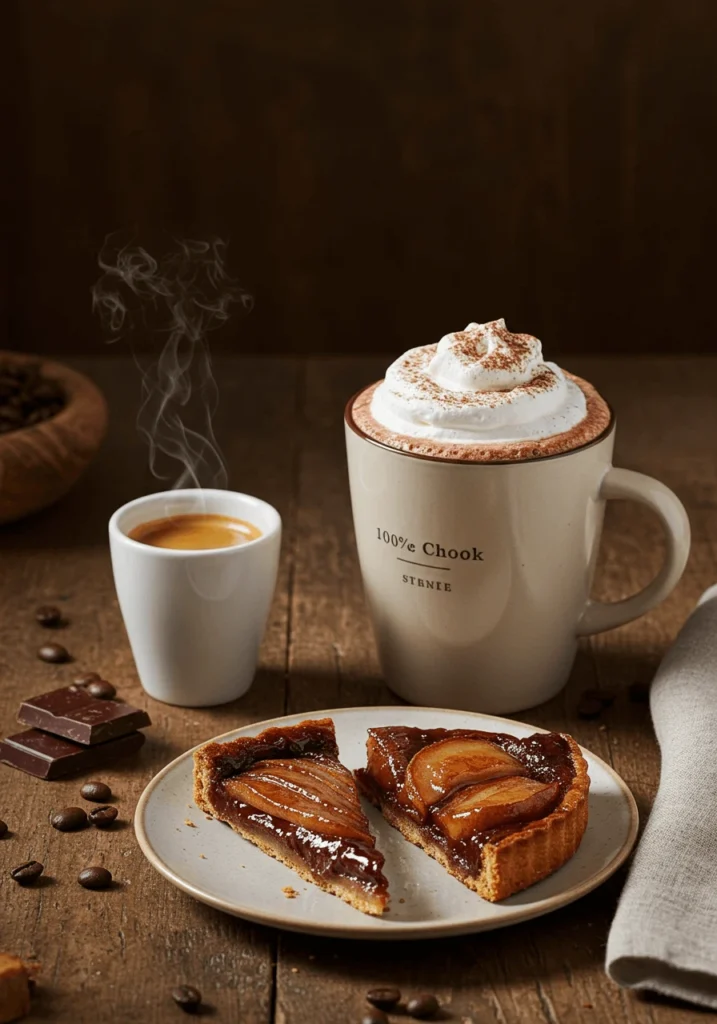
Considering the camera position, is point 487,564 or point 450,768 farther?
point 487,564

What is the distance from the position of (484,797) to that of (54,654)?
2.30 ft

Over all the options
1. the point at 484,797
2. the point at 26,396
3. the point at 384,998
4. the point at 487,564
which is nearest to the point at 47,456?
the point at 26,396

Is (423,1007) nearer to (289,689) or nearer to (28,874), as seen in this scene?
(28,874)

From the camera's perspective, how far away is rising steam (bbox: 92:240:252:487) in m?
2.54

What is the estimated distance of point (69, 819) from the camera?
138 centimetres

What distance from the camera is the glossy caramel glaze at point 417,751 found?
129 cm

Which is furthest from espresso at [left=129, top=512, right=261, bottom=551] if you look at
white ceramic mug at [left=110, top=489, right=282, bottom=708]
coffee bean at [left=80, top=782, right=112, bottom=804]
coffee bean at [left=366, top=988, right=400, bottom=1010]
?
coffee bean at [left=366, top=988, right=400, bottom=1010]

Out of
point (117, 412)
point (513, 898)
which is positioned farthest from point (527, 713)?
point (117, 412)

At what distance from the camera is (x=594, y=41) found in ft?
9.45

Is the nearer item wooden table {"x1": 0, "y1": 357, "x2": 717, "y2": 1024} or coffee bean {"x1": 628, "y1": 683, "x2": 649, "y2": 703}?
wooden table {"x1": 0, "y1": 357, "x2": 717, "y2": 1024}

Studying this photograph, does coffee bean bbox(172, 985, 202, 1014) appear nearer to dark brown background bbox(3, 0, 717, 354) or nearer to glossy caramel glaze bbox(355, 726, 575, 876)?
glossy caramel glaze bbox(355, 726, 575, 876)

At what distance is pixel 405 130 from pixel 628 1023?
7.31ft

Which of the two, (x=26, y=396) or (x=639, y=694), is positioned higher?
(x=26, y=396)

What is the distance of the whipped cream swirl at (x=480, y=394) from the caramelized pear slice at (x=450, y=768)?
335 mm
